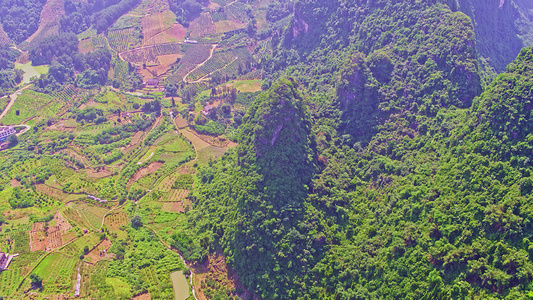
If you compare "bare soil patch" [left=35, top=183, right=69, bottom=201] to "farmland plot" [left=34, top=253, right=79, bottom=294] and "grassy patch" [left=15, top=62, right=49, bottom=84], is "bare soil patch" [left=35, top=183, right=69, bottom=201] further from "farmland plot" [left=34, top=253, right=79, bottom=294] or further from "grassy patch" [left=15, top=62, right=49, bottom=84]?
"grassy patch" [left=15, top=62, right=49, bottom=84]

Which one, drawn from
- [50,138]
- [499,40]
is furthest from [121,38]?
[499,40]

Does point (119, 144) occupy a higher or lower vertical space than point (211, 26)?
lower

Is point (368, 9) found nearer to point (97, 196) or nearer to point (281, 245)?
point (281, 245)

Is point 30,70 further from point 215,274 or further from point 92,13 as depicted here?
point 215,274

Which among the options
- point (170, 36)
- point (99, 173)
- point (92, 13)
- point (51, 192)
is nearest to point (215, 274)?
point (99, 173)

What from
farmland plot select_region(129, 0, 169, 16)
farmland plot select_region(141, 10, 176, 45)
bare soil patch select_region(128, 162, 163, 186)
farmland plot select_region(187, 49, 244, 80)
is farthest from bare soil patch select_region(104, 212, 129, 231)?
farmland plot select_region(129, 0, 169, 16)

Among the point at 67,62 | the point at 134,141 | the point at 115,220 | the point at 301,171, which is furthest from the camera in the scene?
the point at 67,62

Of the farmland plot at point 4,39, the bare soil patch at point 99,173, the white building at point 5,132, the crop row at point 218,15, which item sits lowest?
the white building at point 5,132

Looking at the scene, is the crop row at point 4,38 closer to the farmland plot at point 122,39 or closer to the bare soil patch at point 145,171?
the farmland plot at point 122,39

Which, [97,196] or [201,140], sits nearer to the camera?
[97,196]

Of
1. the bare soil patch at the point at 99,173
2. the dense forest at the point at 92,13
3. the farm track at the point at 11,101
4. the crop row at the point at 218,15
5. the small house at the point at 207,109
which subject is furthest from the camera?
the crop row at the point at 218,15

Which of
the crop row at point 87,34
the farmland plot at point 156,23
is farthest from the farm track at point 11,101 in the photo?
the farmland plot at point 156,23
